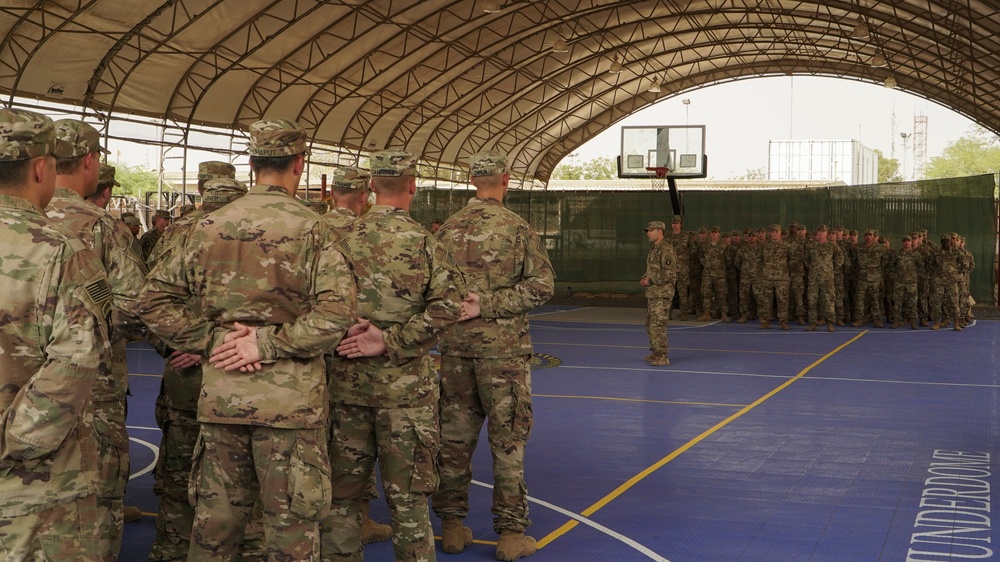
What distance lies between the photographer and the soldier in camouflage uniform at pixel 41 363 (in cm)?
262

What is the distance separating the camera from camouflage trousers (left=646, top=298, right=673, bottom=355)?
11492mm

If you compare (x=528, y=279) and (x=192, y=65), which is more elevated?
(x=192, y=65)

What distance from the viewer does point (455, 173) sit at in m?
35.4

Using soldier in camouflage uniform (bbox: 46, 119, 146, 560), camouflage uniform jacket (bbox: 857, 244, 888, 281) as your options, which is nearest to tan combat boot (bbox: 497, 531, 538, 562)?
soldier in camouflage uniform (bbox: 46, 119, 146, 560)

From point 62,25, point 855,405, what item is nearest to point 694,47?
point 62,25

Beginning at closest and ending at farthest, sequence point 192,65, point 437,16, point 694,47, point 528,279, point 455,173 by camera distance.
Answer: point 528,279 < point 192,65 < point 437,16 < point 694,47 < point 455,173

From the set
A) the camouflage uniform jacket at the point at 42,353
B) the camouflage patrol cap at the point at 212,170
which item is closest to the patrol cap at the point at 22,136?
the camouflage uniform jacket at the point at 42,353

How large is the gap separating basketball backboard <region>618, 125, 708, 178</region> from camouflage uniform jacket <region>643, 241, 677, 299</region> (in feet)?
47.1

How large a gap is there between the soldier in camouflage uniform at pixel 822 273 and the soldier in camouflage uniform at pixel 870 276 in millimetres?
449

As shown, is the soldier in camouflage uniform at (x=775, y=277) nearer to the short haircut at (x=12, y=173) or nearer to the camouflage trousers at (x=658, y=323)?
the camouflage trousers at (x=658, y=323)

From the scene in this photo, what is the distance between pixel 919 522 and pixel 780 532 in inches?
31.5

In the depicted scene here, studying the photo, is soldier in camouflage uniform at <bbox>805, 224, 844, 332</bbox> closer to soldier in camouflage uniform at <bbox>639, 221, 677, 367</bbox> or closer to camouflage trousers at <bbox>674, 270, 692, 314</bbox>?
camouflage trousers at <bbox>674, 270, 692, 314</bbox>

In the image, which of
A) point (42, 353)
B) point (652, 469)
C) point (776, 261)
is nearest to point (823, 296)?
point (776, 261)

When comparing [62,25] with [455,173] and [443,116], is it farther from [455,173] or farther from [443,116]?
[455,173]
